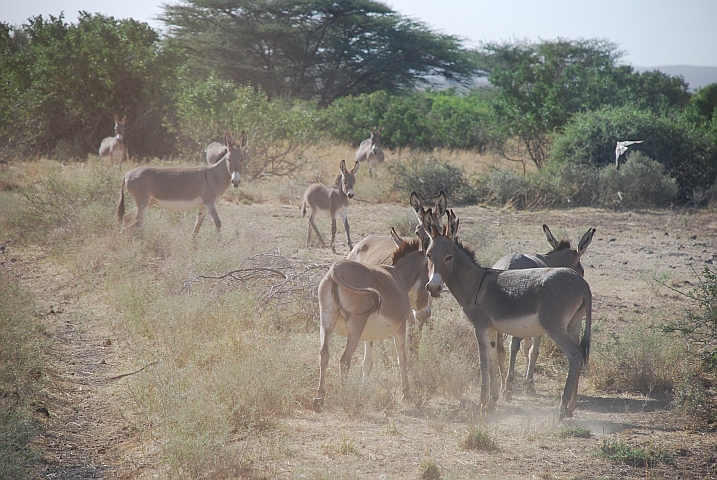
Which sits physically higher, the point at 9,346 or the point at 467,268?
the point at 467,268

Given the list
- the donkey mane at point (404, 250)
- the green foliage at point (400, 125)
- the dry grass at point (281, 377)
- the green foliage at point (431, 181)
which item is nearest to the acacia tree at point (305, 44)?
the green foliage at point (400, 125)

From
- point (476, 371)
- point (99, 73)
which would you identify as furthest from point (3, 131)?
point (476, 371)

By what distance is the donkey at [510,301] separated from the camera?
17.7 ft

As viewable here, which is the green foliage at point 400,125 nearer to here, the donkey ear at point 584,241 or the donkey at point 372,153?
the donkey at point 372,153

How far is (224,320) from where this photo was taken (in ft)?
23.3

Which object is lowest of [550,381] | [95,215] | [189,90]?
[550,381]

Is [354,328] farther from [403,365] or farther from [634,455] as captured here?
[634,455]

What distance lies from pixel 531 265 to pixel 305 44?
3046cm

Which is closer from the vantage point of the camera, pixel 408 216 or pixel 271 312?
pixel 271 312

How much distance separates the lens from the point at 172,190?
11.8 metres

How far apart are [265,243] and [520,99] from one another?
13259 mm

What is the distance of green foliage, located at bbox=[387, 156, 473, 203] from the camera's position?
16469 millimetres

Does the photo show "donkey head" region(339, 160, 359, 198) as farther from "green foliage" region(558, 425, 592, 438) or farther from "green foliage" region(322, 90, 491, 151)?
"green foliage" region(322, 90, 491, 151)

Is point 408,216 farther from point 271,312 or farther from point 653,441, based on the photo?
point 653,441
